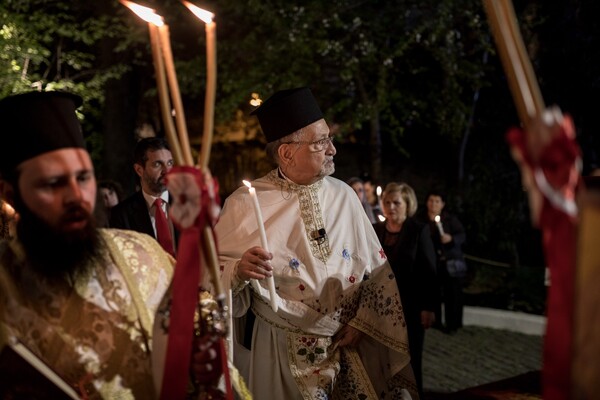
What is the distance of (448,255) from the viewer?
1043 centimetres

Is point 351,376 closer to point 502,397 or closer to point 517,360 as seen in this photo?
point 502,397

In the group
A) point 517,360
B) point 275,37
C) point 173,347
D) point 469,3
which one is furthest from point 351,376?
point 469,3

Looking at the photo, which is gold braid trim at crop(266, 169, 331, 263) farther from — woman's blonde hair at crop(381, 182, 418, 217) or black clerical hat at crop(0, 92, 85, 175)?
woman's blonde hair at crop(381, 182, 418, 217)

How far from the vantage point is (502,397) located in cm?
697

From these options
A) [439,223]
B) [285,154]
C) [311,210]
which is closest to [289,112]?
[285,154]

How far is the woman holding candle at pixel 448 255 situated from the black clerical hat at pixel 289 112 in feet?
18.7

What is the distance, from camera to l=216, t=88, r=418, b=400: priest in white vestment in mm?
4395

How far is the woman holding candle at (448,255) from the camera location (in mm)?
10273

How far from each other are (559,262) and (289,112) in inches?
123

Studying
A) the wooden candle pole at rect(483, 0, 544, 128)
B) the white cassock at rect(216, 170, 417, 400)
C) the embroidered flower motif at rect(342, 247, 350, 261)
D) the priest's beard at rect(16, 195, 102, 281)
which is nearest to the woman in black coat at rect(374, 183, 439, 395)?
the white cassock at rect(216, 170, 417, 400)

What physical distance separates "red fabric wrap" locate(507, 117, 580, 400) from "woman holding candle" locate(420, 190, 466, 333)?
840 centimetres

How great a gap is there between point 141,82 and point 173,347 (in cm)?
1619

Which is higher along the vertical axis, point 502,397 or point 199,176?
point 199,176

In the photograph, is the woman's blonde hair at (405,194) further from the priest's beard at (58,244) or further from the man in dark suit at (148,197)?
the priest's beard at (58,244)
